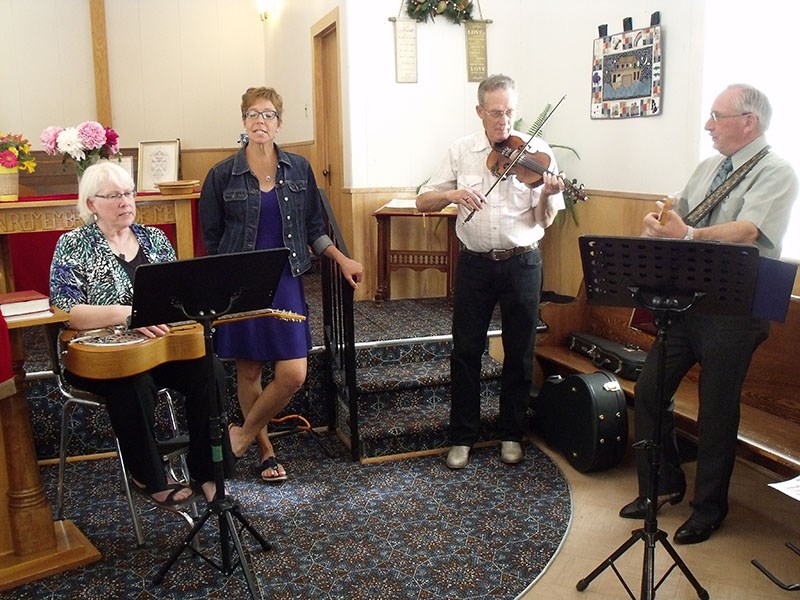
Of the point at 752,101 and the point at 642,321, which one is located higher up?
the point at 752,101

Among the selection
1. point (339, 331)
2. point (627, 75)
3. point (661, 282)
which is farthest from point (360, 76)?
point (661, 282)

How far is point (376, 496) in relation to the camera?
3.29m

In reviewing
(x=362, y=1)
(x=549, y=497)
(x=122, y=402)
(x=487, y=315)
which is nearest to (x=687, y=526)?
(x=549, y=497)

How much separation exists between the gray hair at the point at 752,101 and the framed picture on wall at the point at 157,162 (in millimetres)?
5890

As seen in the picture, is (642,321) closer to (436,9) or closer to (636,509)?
(636,509)

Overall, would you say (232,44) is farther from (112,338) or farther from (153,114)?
(112,338)

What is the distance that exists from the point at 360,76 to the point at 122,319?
3.19m

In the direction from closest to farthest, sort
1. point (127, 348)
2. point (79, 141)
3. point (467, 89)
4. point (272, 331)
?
point (127, 348) < point (272, 331) < point (79, 141) < point (467, 89)

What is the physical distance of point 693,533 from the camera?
2879mm

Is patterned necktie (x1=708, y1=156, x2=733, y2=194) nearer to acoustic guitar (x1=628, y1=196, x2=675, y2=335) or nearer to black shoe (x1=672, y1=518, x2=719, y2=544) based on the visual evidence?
acoustic guitar (x1=628, y1=196, x2=675, y2=335)

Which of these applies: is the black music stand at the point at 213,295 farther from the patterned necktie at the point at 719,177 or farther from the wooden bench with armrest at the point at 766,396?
the wooden bench with armrest at the point at 766,396

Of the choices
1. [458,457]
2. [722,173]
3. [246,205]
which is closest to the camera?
[722,173]

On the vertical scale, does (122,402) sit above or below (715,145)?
below

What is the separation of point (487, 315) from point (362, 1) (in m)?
2.83
